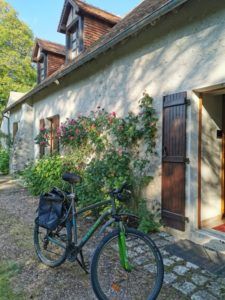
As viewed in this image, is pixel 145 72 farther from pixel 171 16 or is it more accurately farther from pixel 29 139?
pixel 29 139

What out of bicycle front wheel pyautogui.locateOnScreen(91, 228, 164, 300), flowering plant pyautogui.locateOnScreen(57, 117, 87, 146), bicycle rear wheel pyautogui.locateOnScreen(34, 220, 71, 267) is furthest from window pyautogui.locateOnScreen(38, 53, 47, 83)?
bicycle front wheel pyautogui.locateOnScreen(91, 228, 164, 300)

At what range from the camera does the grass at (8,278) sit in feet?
7.67

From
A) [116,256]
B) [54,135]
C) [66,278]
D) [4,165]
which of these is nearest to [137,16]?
[54,135]

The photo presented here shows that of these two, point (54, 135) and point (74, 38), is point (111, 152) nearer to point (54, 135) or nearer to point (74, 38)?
point (54, 135)

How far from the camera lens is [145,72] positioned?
14.9 feet

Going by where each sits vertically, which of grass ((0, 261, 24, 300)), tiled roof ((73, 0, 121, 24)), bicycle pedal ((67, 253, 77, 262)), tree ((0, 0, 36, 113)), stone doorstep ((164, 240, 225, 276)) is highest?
tree ((0, 0, 36, 113))

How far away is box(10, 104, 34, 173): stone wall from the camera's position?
10.4m

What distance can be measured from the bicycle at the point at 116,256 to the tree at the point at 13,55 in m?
18.7

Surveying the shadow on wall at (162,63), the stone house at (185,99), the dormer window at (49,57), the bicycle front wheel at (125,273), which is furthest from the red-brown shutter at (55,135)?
the bicycle front wheel at (125,273)

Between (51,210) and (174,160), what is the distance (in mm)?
1976

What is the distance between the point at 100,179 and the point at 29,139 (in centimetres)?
678

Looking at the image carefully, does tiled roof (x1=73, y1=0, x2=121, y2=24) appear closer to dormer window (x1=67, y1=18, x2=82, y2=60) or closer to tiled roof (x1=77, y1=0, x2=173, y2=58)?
dormer window (x1=67, y1=18, x2=82, y2=60)

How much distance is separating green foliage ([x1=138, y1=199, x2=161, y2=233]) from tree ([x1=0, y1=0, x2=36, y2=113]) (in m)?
17.9

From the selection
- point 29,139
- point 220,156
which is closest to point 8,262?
point 220,156
